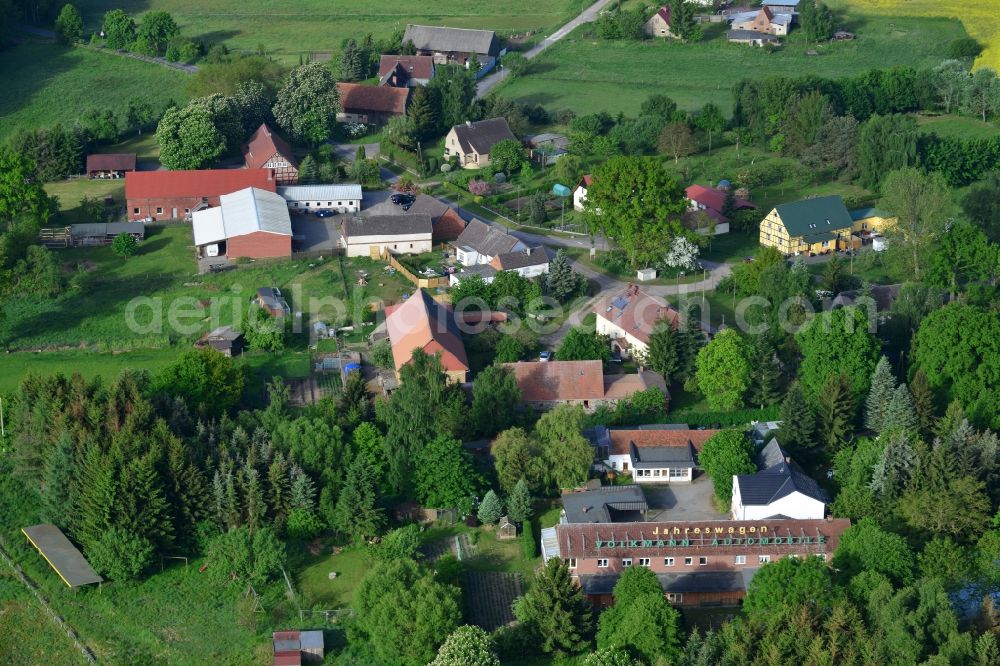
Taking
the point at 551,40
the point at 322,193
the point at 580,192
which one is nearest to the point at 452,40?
the point at 551,40

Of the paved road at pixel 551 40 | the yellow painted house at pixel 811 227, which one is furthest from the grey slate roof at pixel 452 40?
the yellow painted house at pixel 811 227

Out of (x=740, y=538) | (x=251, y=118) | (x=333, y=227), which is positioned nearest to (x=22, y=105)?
(x=251, y=118)

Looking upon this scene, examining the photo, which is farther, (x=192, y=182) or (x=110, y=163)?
(x=110, y=163)

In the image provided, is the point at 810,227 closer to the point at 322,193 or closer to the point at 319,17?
the point at 322,193

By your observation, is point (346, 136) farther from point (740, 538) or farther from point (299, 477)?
point (740, 538)

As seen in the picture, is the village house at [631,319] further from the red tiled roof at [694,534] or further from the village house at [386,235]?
the red tiled roof at [694,534]

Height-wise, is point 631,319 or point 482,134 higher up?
point 631,319

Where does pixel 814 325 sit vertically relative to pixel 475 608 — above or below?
above
